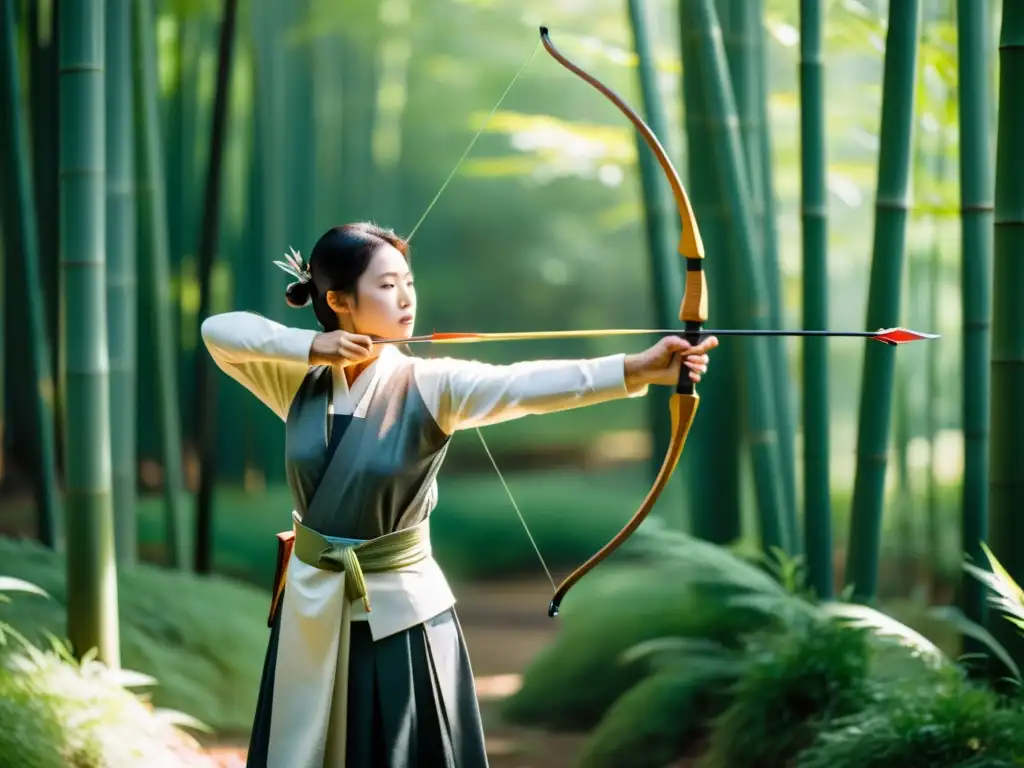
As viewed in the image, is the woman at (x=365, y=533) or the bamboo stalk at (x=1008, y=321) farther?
the bamboo stalk at (x=1008, y=321)

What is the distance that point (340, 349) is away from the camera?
1.83m

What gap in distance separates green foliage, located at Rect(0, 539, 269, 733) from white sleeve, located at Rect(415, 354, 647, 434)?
165 cm

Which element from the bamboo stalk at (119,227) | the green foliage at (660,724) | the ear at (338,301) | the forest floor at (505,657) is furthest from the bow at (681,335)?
the bamboo stalk at (119,227)

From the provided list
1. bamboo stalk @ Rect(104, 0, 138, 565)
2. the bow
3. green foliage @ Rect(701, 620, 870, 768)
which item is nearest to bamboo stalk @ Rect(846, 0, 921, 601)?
green foliage @ Rect(701, 620, 870, 768)

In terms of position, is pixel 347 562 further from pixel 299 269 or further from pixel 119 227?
pixel 119 227

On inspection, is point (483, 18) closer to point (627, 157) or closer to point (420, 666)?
point (627, 157)

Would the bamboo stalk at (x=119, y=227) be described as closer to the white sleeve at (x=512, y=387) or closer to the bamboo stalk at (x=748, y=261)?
the bamboo stalk at (x=748, y=261)

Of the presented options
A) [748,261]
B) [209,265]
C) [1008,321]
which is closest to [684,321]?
[1008,321]

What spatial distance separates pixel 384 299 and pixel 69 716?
129 centimetres

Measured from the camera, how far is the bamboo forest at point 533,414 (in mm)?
1939

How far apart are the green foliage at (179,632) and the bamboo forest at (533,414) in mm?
13

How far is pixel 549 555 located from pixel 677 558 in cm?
264

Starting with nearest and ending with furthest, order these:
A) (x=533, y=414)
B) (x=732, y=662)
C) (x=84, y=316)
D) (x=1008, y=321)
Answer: (x=1008, y=321) < (x=84, y=316) < (x=732, y=662) < (x=533, y=414)

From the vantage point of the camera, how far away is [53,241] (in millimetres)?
4590
